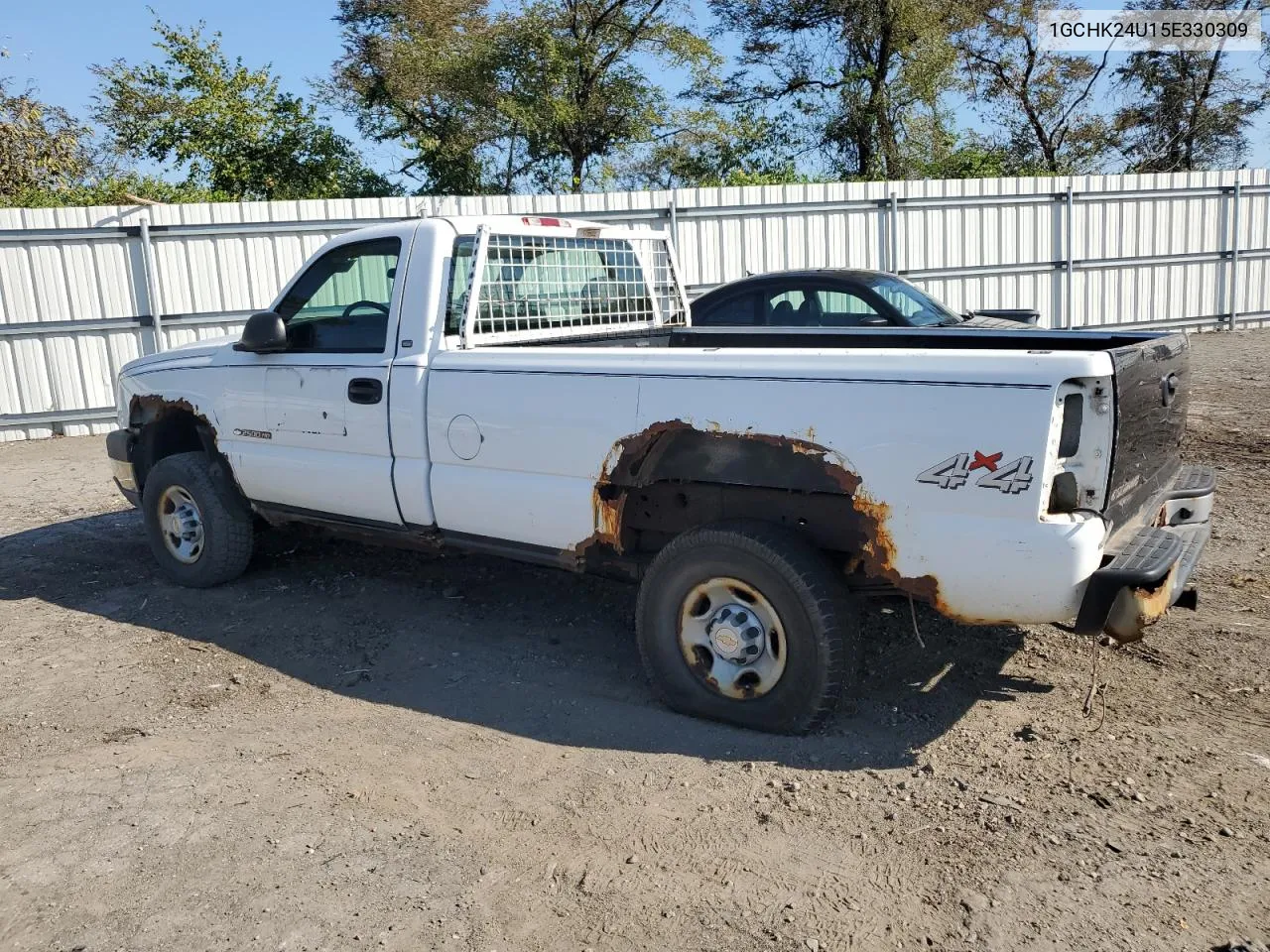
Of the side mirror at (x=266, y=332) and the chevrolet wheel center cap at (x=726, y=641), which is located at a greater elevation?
the side mirror at (x=266, y=332)

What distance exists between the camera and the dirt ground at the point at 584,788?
10.3 ft

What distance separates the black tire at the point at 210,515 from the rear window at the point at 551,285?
6.67 feet

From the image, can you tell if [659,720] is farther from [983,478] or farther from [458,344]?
[458,344]

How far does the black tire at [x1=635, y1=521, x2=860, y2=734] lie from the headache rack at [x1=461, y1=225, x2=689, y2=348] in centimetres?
161

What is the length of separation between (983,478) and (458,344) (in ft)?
8.47

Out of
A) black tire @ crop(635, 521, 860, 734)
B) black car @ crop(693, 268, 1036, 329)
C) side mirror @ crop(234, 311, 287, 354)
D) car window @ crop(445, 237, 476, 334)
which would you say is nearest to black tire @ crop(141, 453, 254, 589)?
side mirror @ crop(234, 311, 287, 354)

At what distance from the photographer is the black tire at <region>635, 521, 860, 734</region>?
3990mm

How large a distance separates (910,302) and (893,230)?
7.25 meters

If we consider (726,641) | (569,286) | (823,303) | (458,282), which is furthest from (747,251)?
(726,641)

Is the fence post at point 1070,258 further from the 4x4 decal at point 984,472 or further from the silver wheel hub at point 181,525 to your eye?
the 4x4 decal at point 984,472

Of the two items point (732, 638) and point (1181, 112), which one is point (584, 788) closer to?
point (732, 638)

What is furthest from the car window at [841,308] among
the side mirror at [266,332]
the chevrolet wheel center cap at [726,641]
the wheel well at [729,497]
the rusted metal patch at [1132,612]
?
the rusted metal patch at [1132,612]

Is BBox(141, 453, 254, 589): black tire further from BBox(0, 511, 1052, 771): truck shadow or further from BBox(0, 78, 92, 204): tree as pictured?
BBox(0, 78, 92, 204): tree

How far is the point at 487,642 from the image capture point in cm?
545
